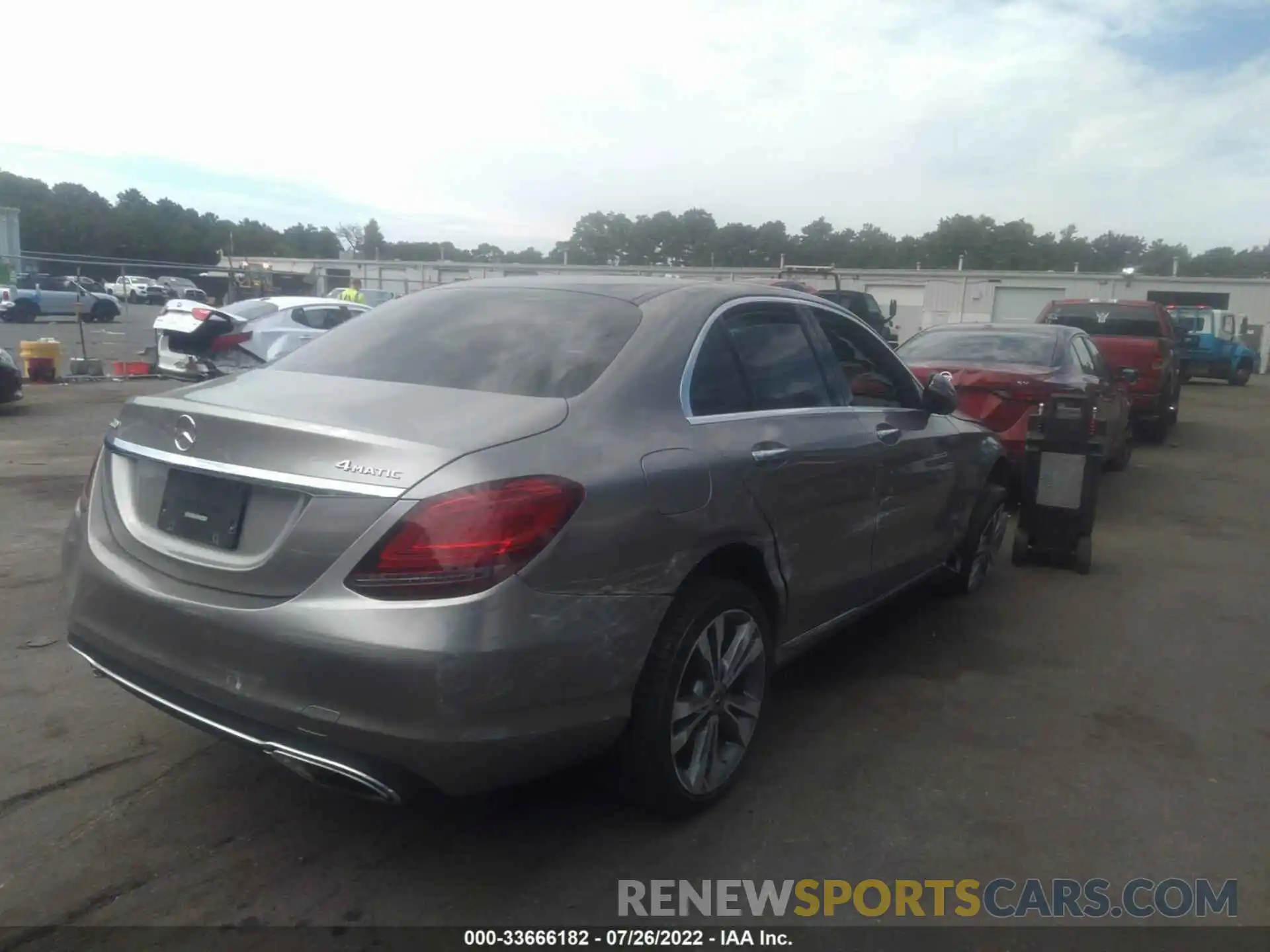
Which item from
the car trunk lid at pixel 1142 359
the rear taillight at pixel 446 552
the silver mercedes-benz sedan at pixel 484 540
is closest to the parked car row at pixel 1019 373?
the car trunk lid at pixel 1142 359

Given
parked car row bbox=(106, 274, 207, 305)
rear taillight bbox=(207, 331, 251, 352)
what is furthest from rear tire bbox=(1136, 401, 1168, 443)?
parked car row bbox=(106, 274, 207, 305)

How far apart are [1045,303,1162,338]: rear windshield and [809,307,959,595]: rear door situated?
10.0 m

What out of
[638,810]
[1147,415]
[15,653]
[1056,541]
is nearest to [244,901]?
[638,810]

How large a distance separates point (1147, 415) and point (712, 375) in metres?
11.2

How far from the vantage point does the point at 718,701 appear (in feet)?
10.7

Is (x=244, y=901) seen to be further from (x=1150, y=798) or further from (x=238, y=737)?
(x=1150, y=798)

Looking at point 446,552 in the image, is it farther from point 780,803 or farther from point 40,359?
point 40,359

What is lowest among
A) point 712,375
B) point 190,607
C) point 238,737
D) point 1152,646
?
point 1152,646

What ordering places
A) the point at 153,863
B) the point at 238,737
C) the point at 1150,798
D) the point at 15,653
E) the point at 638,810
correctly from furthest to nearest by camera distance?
the point at 15,653 → the point at 1150,798 → the point at 638,810 → the point at 153,863 → the point at 238,737

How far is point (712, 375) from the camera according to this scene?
344 cm

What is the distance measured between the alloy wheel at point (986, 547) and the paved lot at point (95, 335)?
17.5 metres

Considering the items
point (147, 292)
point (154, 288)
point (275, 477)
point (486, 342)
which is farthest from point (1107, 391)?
point (147, 292)

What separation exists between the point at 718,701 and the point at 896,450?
1664mm

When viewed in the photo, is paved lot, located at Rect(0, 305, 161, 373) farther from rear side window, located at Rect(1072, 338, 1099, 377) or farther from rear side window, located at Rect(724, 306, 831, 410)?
rear side window, located at Rect(724, 306, 831, 410)
